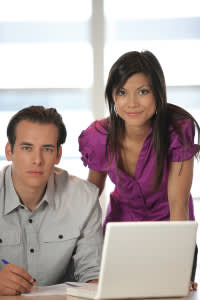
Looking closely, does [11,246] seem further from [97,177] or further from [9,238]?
[97,177]

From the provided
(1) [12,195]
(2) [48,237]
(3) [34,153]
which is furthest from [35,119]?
(2) [48,237]

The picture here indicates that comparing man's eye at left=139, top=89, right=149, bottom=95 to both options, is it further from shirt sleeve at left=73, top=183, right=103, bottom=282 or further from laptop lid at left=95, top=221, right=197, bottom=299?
A: laptop lid at left=95, top=221, right=197, bottom=299

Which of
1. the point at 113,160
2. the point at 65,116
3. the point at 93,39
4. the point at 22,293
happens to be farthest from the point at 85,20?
the point at 22,293

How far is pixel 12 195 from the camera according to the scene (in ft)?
6.07

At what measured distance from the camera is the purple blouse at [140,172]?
205cm

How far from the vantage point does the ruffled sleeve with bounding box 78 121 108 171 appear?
6.93ft

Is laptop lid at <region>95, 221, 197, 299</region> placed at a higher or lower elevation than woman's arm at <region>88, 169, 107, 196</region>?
lower

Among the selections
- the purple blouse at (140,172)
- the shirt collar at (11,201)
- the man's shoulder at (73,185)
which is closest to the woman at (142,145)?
the purple blouse at (140,172)

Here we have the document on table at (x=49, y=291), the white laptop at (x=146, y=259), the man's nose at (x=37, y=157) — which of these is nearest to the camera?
the white laptop at (x=146, y=259)

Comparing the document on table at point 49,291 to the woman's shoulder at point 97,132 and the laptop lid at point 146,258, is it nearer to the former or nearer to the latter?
the laptop lid at point 146,258

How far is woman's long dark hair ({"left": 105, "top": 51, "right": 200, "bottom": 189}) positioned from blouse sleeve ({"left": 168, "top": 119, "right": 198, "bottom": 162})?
2 cm

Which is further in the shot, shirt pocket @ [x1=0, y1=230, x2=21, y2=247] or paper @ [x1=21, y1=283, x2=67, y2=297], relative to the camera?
shirt pocket @ [x1=0, y1=230, x2=21, y2=247]

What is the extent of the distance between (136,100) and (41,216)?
541mm

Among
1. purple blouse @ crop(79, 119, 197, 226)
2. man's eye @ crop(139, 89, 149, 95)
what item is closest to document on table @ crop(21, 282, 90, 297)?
purple blouse @ crop(79, 119, 197, 226)
